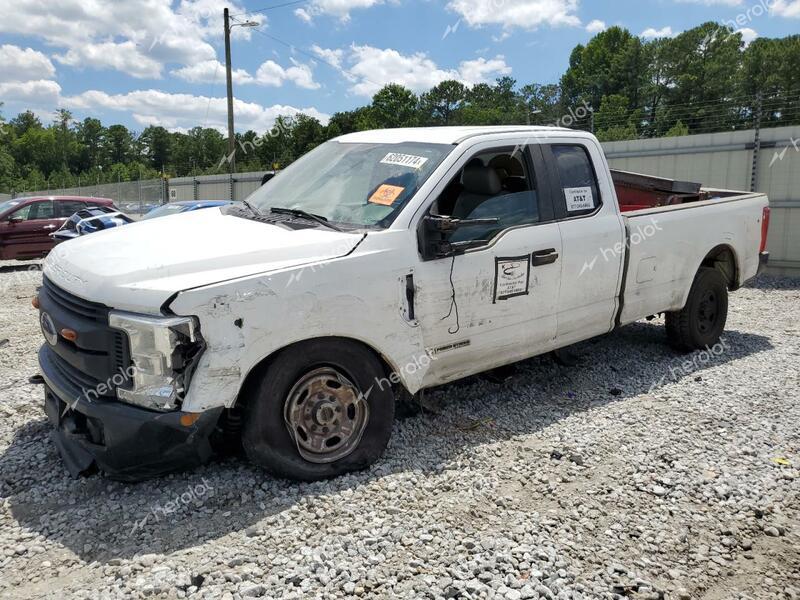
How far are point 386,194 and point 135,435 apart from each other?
1.95 metres

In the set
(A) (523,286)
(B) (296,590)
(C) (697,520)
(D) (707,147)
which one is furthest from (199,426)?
(D) (707,147)

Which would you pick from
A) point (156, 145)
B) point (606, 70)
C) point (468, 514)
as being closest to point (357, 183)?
point (468, 514)

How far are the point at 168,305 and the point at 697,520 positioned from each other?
2.87 meters

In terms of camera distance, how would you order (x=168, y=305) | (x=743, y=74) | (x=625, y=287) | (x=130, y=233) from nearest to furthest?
(x=168, y=305) < (x=130, y=233) < (x=625, y=287) < (x=743, y=74)

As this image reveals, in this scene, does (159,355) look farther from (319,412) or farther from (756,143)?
(756,143)

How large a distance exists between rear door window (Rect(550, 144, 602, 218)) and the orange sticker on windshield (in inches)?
53.9

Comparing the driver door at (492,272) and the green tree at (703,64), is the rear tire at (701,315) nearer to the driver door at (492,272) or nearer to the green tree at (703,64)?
the driver door at (492,272)

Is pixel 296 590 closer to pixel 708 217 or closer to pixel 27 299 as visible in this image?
pixel 708 217

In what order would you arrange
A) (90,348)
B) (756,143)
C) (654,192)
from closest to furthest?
(90,348)
(654,192)
(756,143)

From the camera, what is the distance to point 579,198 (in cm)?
479

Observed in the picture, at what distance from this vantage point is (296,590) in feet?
8.93

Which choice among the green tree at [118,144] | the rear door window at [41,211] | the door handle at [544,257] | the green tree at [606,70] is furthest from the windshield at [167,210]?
the green tree at [118,144]

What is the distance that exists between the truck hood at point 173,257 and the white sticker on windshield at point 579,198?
1.87 metres

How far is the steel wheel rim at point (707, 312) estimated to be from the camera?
20.1 feet
